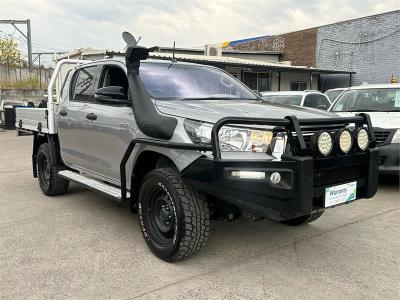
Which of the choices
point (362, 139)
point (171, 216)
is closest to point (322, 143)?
point (362, 139)

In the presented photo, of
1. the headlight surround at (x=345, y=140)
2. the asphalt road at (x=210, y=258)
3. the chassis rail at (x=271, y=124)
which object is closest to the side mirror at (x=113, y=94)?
the chassis rail at (x=271, y=124)

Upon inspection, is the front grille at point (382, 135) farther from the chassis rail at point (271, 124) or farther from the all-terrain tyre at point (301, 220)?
the chassis rail at point (271, 124)

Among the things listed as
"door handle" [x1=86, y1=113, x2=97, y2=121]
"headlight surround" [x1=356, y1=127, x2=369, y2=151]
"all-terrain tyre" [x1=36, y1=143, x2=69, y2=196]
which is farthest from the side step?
"headlight surround" [x1=356, y1=127, x2=369, y2=151]

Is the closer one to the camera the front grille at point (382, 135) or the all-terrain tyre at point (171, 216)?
the all-terrain tyre at point (171, 216)

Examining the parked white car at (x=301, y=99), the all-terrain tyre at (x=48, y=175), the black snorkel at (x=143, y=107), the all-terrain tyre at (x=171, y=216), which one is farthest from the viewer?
the parked white car at (x=301, y=99)

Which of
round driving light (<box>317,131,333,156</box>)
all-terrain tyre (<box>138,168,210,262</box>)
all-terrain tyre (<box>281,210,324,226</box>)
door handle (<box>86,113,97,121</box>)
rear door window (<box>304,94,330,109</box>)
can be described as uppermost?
rear door window (<box>304,94,330,109</box>)

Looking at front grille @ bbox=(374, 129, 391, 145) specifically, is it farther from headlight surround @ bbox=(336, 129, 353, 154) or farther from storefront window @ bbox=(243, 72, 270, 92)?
storefront window @ bbox=(243, 72, 270, 92)

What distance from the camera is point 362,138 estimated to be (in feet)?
12.1

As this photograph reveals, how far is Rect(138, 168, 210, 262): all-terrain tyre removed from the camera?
3639mm

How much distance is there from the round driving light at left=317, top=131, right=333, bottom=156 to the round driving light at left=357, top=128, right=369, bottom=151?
421 millimetres

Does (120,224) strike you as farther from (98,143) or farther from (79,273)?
(79,273)

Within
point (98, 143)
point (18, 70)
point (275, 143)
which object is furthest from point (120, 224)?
point (18, 70)

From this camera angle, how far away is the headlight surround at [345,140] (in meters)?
3.44

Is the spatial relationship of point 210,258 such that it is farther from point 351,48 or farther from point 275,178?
point 351,48
